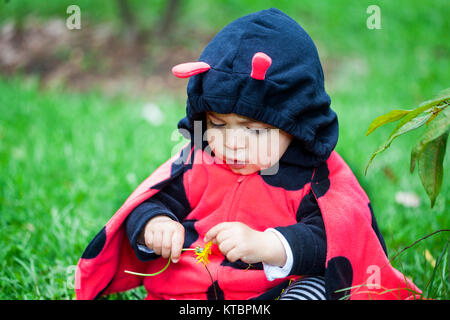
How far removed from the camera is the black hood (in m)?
1.34

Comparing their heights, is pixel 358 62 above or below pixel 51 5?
below

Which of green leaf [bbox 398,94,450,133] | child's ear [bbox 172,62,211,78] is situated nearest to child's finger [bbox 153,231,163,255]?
child's ear [bbox 172,62,211,78]

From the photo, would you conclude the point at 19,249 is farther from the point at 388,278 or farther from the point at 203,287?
the point at 388,278

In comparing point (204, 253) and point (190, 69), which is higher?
point (190, 69)

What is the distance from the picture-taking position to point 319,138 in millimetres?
1465

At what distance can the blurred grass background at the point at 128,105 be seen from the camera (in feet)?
6.79

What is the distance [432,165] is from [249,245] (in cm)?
53

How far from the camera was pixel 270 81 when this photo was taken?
1.34 m

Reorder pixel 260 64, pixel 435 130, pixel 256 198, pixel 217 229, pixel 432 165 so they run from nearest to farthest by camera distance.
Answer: pixel 435 130
pixel 432 165
pixel 260 64
pixel 217 229
pixel 256 198

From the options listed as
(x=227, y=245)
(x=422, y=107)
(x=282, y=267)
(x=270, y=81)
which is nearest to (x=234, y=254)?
(x=227, y=245)

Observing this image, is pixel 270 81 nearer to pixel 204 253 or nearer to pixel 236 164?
pixel 236 164

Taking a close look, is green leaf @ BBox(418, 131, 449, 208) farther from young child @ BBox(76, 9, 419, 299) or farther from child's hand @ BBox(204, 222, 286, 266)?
child's hand @ BBox(204, 222, 286, 266)
